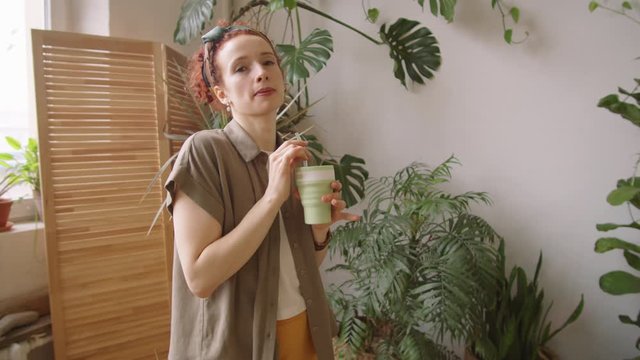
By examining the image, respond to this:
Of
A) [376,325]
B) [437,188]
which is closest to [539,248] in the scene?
[437,188]

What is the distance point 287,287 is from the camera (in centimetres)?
70

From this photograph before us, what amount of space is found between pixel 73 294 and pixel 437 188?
1.72 meters

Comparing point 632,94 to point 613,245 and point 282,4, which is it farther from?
point 282,4

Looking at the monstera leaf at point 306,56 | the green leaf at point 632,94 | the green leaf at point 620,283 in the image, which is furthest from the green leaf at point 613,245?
the monstera leaf at point 306,56

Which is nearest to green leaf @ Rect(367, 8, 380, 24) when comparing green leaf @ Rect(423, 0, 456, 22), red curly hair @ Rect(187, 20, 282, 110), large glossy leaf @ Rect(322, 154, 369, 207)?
green leaf @ Rect(423, 0, 456, 22)

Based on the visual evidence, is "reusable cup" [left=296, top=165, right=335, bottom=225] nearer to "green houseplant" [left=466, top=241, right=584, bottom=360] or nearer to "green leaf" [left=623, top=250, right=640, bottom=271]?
"green houseplant" [left=466, top=241, right=584, bottom=360]

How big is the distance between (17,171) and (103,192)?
0.43 meters

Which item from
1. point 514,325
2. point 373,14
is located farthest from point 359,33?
point 514,325

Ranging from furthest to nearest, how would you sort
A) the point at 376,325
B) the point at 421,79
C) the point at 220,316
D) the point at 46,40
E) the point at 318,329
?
the point at 421,79, the point at 376,325, the point at 46,40, the point at 318,329, the point at 220,316

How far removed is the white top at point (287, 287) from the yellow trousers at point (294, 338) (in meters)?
0.01

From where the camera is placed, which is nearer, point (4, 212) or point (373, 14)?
point (4, 212)

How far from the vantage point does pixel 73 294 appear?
1387 millimetres

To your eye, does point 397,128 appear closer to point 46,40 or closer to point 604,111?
point 604,111

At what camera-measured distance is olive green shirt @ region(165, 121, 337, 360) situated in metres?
0.61
